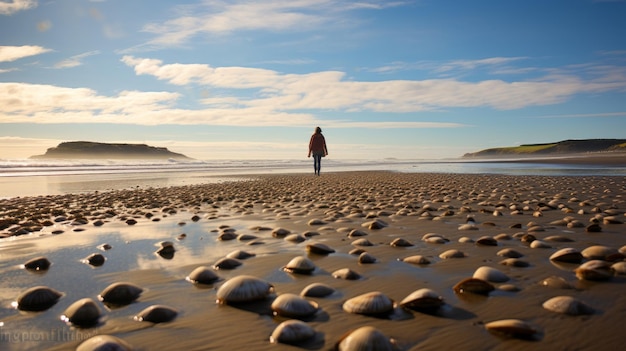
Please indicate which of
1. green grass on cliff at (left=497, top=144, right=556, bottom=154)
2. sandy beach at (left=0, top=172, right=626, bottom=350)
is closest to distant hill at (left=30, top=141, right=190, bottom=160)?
green grass on cliff at (left=497, top=144, right=556, bottom=154)

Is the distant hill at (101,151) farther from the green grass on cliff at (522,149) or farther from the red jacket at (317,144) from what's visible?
the red jacket at (317,144)

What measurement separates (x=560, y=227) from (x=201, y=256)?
15.0 ft

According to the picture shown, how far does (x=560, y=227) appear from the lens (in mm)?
5160

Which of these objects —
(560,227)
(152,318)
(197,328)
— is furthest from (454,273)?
(560,227)

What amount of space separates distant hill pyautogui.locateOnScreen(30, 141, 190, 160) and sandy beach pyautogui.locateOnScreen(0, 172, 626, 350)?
430 feet

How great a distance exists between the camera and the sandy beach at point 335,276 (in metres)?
2.06

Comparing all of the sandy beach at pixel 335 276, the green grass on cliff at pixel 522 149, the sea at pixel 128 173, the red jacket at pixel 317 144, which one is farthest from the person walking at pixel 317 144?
the green grass on cliff at pixel 522 149

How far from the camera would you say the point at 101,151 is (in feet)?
438

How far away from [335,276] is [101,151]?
491 ft

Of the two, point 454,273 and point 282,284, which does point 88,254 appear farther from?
point 454,273

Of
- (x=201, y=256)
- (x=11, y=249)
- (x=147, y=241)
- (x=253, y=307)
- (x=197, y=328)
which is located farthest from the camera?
(x=147, y=241)

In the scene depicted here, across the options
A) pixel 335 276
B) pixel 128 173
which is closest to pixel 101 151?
pixel 128 173

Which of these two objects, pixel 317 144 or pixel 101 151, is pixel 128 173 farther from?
pixel 101 151

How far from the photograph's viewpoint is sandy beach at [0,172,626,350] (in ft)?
6.75
